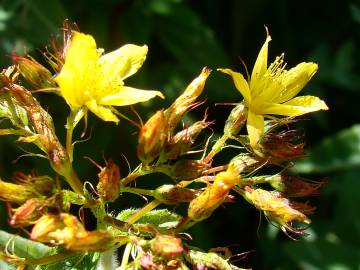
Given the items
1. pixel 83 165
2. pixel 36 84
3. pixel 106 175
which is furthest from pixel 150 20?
pixel 106 175

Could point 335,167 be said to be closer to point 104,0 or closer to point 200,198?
point 104,0

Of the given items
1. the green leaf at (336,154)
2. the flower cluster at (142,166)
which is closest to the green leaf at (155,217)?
the flower cluster at (142,166)

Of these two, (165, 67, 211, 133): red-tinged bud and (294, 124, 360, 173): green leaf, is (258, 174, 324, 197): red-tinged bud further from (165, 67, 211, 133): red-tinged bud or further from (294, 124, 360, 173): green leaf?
(294, 124, 360, 173): green leaf

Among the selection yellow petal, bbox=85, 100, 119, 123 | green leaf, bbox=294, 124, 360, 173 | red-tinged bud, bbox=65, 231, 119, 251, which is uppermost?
yellow petal, bbox=85, 100, 119, 123

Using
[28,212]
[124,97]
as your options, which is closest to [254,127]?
[124,97]

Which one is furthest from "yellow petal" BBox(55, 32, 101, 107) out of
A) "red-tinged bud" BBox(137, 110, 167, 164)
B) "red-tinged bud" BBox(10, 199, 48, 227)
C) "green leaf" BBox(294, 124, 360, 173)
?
"green leaf" BBox(294, 124, 360, 173)

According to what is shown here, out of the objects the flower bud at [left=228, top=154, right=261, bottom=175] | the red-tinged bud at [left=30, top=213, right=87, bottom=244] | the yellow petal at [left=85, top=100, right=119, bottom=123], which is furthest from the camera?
the flower bud at [left=228, top=154, right=261, bottom=175]

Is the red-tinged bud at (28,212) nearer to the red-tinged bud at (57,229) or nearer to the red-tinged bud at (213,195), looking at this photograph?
the red-tinged bud at (57,229)
